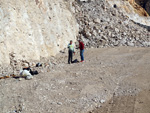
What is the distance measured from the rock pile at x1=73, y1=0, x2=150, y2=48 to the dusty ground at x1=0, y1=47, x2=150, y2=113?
9195mm

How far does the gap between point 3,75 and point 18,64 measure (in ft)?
4.97

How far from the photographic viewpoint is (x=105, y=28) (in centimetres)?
1853

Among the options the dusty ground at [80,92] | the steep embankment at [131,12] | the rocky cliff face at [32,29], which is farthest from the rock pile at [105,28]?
the dusty ground at [80,92]

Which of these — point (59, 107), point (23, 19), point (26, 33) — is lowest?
point (59, 107)

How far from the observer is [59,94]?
19.1ft

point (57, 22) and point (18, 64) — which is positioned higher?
point (57, 22)

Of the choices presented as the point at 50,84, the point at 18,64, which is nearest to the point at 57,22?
the point at 18,64

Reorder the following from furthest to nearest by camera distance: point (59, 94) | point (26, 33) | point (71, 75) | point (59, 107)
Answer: point (26, 33) < point (71, 75) < point (59, 94) < point (59, 107)

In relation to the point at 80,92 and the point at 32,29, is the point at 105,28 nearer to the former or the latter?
the point at 32,29

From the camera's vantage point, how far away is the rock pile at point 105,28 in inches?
676

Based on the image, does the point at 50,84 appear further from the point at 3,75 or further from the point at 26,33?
the point at 26,33

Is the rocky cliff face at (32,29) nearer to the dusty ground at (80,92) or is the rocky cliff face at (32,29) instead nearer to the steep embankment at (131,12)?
the dusty ground at (80,92)

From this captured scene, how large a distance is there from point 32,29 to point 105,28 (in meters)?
8.90

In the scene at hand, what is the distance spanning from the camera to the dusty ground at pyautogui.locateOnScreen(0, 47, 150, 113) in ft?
16.3
